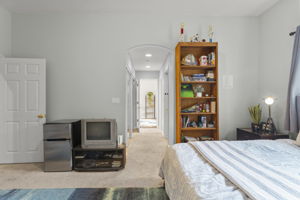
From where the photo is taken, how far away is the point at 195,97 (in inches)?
125

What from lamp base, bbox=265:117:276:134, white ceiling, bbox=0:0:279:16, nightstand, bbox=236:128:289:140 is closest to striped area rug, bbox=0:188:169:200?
nightstand, bbox=236:128:289:140

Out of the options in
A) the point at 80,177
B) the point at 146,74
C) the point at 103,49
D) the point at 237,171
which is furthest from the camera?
the point at 146,74

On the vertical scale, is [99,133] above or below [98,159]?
above

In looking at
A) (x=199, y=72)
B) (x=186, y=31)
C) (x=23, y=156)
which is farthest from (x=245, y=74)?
(x=23, y=156)

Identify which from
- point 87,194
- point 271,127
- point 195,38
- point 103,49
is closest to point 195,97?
point 195,38

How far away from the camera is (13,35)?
3336 millimetres

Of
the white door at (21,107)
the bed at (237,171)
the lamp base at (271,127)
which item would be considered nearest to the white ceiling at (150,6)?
the white door at (21,107)

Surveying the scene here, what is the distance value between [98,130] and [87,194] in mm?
1018

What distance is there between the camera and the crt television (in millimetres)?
2930

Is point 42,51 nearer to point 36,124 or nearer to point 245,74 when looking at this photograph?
point 36,124

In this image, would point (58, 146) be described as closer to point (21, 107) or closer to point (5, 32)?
point (21, 107)

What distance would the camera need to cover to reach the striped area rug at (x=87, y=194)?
2.11 meters

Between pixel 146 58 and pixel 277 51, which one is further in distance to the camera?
pixel 146 58

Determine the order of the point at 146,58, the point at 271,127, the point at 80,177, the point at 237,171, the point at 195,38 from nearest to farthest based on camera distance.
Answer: the point at 237,171
the point at 80,177
the point at 271,127
the point at 195,38
the point at 146,58
